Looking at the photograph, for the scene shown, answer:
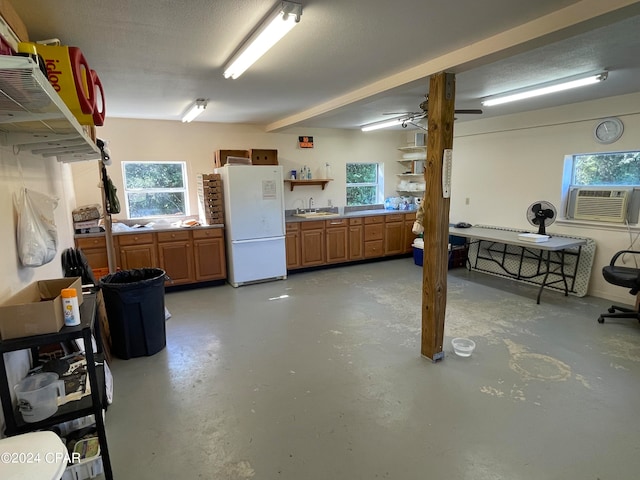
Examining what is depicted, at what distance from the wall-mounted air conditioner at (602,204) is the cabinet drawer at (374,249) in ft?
9.46

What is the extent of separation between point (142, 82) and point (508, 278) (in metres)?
5.32

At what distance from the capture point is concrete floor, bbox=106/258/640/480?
1871mm

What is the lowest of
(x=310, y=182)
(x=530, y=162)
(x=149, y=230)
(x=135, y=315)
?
(x=135, y=315)

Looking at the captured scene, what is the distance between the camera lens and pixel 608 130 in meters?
4.09

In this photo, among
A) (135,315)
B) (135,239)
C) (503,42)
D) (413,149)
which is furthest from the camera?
(413,149)

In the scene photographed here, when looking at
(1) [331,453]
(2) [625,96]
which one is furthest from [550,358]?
(2) [625,96]

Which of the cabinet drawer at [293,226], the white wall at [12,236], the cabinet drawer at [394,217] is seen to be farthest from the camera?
the cabinet drawer at [394,217]

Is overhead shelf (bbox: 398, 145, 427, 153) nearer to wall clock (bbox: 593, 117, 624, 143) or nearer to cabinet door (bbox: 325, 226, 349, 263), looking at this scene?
cabinet door (bbox: 325, 226, 349, 263)

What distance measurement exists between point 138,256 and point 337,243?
301 cm

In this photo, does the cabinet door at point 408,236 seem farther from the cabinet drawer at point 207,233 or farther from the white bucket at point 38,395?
the white bucket at point 38,395

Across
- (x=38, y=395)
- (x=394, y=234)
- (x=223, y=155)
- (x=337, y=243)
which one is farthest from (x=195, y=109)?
(x=394, y=234)

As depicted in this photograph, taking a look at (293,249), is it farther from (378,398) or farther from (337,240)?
(378,398)

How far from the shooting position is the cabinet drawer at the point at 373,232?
614cm

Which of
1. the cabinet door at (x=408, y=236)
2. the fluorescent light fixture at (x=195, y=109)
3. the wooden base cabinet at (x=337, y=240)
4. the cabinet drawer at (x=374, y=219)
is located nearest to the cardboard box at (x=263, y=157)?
the fluorescent light fixture at (x=195, y=109)
